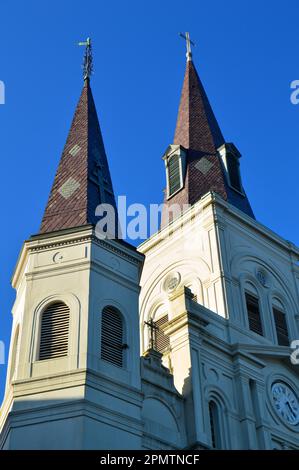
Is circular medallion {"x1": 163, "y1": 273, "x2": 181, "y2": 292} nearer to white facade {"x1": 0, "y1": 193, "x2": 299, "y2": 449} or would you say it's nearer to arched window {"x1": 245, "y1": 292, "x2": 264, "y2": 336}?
white facade {"x1": 0, "y1": 193, "x2": 299, "y2": 449}

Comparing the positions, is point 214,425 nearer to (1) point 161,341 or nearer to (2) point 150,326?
(2) point 150,326

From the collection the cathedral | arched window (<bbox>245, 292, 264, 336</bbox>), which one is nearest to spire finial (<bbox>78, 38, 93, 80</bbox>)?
the cathedral

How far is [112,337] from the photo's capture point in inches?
982

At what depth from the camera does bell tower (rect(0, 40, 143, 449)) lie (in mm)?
22547

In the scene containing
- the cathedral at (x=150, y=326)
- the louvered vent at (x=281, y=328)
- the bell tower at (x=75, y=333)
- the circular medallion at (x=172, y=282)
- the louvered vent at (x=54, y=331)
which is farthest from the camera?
the circular medallion at (x=172, y=282)

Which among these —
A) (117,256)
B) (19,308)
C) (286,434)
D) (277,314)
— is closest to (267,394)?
(286,434)

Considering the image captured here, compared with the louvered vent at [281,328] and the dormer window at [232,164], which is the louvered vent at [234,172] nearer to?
the dormer window at [232,164]

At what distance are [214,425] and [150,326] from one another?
14.0 feet

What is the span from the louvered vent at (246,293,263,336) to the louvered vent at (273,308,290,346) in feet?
3.66

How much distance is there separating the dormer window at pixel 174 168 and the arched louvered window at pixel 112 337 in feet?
47.7

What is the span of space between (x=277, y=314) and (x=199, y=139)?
35.3ft

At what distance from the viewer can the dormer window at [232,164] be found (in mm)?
39566

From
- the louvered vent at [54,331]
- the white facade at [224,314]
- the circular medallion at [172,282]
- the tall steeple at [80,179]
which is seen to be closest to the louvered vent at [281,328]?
the white facade at [224,314]

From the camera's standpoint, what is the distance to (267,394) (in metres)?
29.9
